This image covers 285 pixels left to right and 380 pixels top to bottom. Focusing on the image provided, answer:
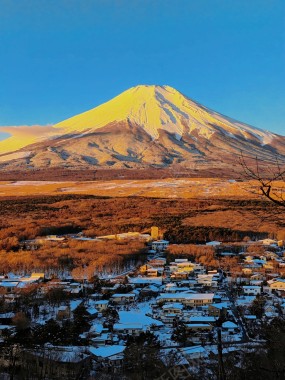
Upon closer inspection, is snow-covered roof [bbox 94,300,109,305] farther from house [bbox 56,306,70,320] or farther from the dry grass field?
the dry grass field

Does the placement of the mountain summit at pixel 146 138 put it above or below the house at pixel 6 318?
above

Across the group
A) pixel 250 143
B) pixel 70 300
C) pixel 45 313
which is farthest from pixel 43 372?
pixel 250 143

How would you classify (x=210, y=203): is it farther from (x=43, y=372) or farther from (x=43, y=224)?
(x=43, y=372)

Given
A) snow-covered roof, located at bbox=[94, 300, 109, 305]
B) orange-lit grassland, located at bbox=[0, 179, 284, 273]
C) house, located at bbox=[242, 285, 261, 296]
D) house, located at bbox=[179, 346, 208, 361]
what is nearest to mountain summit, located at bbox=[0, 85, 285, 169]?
orange-lit grassland, located at bbox=[0, 179, 284, 273]

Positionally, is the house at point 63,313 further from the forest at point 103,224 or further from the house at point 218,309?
the forest at point 103,224

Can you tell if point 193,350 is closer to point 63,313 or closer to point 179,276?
point 63,313

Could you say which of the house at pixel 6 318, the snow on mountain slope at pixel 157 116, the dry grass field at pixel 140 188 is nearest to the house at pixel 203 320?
the house at pixel 6 318

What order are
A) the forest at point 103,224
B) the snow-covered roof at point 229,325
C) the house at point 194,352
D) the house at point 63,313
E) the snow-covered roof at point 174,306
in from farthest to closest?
1. the forest at point 103,224
2. the snow-covered roof at point 174,306
3. the house at point 63,313
4. the snow-covered roof at point 229,325
5. the house at point 194,352
